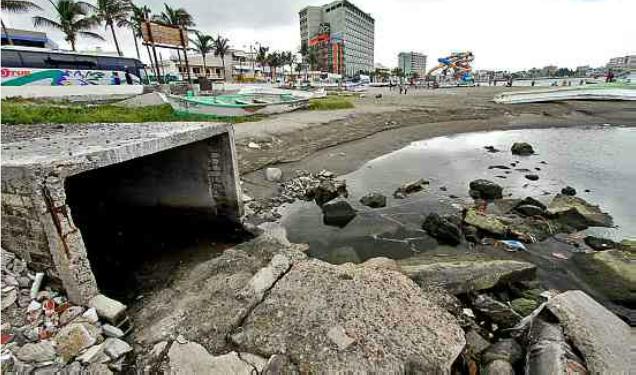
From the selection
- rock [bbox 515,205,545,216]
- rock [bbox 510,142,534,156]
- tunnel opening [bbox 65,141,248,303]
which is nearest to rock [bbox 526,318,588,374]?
tunnel opening [bbox 65,141,248,303]

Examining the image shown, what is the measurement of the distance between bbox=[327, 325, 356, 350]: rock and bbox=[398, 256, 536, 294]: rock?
2.13 m

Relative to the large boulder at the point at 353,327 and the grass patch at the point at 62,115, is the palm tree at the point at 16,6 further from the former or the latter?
the large boulder at the point at 353,327

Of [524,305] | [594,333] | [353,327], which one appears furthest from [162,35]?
[594,333]

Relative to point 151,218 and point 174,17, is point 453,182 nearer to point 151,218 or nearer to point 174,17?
point 151,218

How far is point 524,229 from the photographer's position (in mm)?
8445

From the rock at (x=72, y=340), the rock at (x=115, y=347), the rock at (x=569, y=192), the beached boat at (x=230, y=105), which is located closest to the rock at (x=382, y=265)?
the rock at (x=115, y=347)

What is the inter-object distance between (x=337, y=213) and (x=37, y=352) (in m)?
7.44

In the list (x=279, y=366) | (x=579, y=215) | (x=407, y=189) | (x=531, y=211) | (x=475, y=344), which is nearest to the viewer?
(x=279, y=366)

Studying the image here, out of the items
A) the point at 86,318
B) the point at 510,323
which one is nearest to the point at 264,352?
the point at 86,318

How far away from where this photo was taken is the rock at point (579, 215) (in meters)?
8.94

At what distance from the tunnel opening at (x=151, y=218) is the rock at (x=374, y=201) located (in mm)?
4593

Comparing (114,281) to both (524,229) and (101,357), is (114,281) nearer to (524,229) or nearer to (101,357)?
(101,357)

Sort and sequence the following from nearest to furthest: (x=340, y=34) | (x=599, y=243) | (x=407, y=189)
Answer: (x=599, y=243) → (x=407, y=189) → (x=340, y=34)

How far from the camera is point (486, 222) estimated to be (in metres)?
8.60
